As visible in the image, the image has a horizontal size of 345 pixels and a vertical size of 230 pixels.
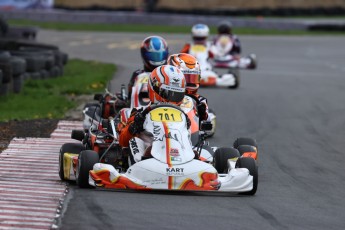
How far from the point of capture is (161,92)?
9.76 m

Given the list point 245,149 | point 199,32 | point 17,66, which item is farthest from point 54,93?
point 245,149

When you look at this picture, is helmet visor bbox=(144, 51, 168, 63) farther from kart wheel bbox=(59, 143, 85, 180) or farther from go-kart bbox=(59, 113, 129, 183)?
kart wheel bbox=(59, 143, 85, 180)

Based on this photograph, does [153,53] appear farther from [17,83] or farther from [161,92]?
[17,83]

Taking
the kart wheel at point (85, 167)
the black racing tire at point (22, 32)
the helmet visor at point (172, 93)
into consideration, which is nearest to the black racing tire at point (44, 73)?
the black racing tire at point (22, 32)

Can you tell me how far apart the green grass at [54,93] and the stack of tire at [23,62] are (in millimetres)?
189

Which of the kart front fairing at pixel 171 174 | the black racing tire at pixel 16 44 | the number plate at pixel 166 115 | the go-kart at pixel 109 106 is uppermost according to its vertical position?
the number plate at pixel 166 115

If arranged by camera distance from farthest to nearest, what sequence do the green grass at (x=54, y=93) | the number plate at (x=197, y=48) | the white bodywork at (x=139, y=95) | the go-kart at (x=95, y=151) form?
the number plate at (x=197, y=48) < the green grass at (x=54, y=93) < the white bodywork at (x=139, y=95) < the go-kart at (x=95, y=151)

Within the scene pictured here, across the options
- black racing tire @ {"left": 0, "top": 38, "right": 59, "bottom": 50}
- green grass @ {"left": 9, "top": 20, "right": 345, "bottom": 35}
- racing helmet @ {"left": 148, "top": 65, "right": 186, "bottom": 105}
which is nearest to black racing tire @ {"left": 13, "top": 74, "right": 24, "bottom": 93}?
black racing tire @ {"left": 0, "top": 38, "right": 59, "bottom": 50}

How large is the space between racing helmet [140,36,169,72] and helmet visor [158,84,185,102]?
2962 mm

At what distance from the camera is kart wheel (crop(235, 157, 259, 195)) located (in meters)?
9.12

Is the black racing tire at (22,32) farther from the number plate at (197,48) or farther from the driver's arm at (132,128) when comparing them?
the driver's arm at (132,128)

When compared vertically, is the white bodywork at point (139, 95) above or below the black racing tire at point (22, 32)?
above

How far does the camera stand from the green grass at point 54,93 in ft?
50.0

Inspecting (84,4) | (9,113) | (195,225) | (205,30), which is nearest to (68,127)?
(9,113)
